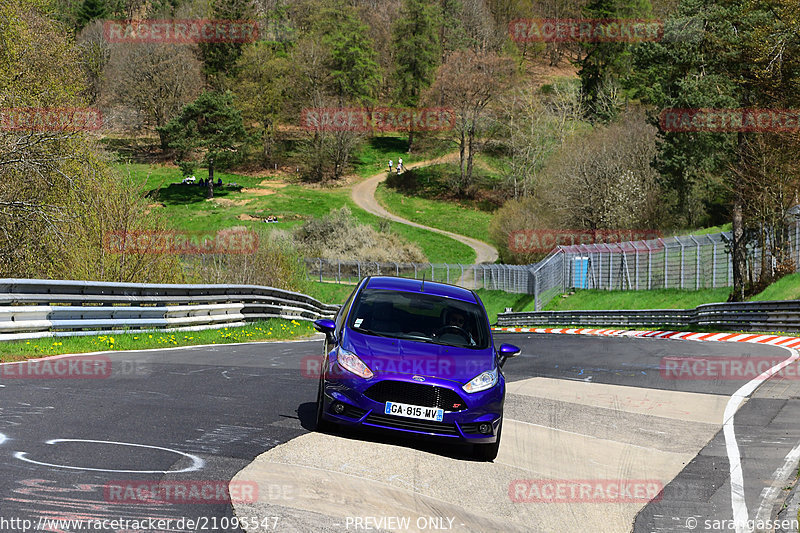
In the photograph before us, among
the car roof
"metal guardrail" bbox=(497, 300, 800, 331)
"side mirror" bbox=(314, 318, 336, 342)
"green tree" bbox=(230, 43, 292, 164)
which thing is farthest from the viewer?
"green tree" bbox=(230, 43, 292, 164)

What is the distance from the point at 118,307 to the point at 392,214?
7551 centimetres

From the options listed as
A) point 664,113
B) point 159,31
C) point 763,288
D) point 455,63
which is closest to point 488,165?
point 455,63

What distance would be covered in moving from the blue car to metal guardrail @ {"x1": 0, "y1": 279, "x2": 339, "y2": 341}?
727 cm

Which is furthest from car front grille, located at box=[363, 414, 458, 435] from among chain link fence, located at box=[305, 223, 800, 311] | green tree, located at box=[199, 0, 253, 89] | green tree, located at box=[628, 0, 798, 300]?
green tree, located at box=[199, 0, 253, 89]

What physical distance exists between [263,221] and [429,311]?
76.9m

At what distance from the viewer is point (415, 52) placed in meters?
116

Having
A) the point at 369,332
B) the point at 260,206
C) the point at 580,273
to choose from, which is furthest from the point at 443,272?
the point at 369,332

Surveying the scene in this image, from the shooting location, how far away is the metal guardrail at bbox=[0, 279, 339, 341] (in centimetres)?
1381

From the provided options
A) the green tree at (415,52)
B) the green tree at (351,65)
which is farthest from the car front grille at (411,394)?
the green tree at (415,52)

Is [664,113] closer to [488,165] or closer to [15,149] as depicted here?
[15,149]

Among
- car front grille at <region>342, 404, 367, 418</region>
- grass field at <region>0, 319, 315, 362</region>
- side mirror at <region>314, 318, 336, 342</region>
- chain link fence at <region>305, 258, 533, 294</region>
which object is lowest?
chain link fence at <region>305, 258, 533, 294</region>

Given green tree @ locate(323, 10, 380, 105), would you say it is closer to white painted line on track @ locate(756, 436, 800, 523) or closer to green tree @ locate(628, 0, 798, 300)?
green tree @ locate(628, 0, 798, 300)

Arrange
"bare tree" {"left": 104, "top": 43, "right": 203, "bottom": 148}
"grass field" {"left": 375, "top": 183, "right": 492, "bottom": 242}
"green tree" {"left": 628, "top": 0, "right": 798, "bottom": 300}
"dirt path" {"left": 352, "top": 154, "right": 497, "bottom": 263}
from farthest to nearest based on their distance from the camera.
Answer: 1. "bare tree" {"left": 104, "top": 43, "right": 203, "bottom": 148}
2. "grass field" {"left": 375, "top": 183, "right": 492, "bottom": 242}
3. "dirt path" {"left": 352, "top": 154, "right": 497, "bottom": 263}
4. "green tree" {"left": 628, "top": 0, "right": 798, "bottom": 300}

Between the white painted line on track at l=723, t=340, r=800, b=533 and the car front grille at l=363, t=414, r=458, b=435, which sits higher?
the car front grille at l=363, t=414, r=458, b=435
